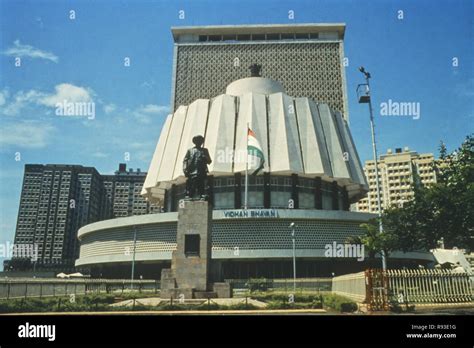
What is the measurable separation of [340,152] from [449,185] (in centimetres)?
2724

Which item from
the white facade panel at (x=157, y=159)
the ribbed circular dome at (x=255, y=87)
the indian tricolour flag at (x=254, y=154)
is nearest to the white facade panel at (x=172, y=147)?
the white facade panel at (x=157, y=159)

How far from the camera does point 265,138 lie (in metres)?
45.1

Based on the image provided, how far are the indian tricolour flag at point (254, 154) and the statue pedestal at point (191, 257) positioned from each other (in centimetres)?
1666

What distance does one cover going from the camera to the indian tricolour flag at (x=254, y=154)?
36.6m

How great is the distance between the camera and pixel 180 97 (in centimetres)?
9512

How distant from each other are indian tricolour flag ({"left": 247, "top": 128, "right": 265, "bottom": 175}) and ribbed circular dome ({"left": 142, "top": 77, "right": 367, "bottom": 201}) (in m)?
2.02

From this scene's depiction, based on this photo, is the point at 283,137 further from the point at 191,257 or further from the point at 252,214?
the point at 191,257

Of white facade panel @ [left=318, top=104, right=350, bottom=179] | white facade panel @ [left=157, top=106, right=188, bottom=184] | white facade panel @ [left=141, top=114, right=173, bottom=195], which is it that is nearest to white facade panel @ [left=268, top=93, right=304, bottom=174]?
white facade panel @ [left=318, top=104, right=350, bottom=179]

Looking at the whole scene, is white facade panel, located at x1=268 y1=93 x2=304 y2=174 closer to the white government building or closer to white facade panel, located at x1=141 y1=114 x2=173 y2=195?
the white government building

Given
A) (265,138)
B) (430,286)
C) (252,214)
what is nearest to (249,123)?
(265,138)

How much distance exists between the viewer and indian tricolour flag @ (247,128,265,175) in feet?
120

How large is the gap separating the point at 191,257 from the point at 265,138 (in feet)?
89.6
